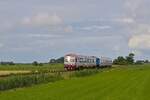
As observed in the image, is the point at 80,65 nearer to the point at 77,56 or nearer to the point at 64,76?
the point at 77,56

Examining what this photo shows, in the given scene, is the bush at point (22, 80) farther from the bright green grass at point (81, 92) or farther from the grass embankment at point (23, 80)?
the bright green grass at point (81, 92)

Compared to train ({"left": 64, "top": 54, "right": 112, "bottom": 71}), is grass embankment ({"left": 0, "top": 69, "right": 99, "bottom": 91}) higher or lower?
lower

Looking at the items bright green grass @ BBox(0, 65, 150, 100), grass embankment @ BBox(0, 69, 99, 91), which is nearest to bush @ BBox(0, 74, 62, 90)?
grass embankment @ BBox(0, 69, 99, 91)

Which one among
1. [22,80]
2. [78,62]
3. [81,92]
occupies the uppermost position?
[78,62]

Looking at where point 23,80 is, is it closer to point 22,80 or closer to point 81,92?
point 22,80

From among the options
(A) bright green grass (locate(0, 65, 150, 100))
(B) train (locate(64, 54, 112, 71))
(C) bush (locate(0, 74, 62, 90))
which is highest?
(B) train (locate(64, 54, 112, 71))

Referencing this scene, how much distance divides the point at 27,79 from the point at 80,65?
43.7 metres

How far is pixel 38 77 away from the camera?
62.2m

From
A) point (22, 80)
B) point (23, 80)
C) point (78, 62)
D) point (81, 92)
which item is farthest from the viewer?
point (78, 62)

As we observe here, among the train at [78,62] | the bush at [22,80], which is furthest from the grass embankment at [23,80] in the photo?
the train at [78,62]

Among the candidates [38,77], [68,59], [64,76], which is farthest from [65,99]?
[68,59]

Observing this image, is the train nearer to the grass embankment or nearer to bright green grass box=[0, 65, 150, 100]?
the grass embankment

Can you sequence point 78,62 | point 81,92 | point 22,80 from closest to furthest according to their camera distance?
point 81,92
point 22,80
point 78,62

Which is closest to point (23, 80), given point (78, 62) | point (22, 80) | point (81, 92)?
point (22, 80)
